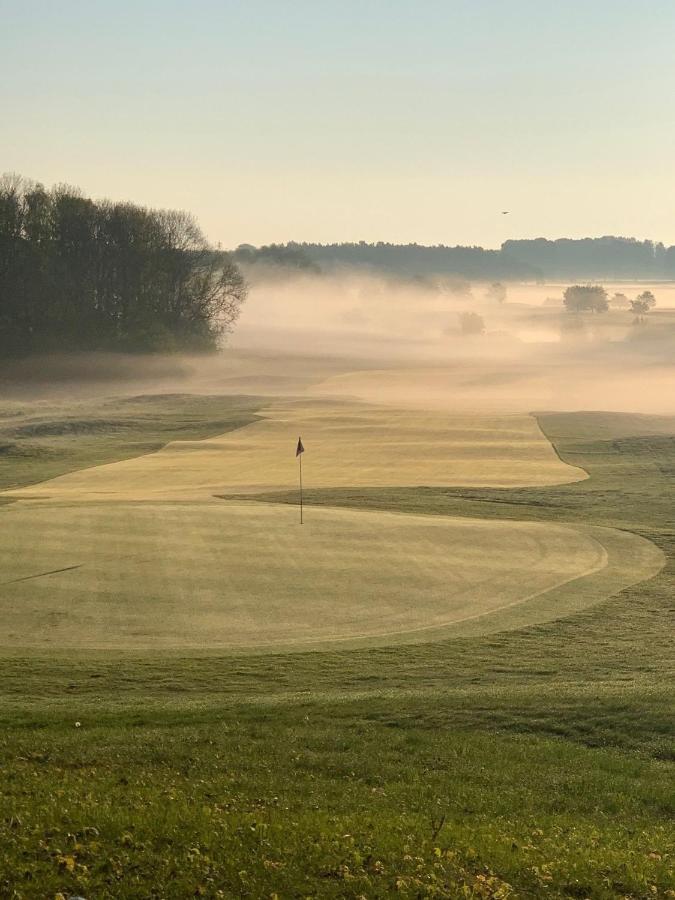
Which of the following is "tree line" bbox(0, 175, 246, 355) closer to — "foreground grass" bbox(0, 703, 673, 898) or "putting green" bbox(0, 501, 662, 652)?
"putting green" bbox(0, 501, 662, 652)

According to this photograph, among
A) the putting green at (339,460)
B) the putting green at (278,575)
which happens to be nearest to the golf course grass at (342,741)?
the putting green at (278,575)

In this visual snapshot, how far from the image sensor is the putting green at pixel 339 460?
48.0 metres

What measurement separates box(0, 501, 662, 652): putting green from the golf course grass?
160mm

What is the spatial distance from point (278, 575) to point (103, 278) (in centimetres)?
9049

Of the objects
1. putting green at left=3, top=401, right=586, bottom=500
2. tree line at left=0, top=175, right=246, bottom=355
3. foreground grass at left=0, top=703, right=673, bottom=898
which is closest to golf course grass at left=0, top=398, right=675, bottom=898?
foreground grass at left=0, top=703, right=673, bottom=898

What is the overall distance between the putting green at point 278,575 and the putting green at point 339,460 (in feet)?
33.1

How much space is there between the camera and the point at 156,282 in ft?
377

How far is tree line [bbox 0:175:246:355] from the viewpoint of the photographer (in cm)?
10519

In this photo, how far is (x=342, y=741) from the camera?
15.9 meters

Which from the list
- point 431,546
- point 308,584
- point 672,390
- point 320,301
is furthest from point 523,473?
point 320,301

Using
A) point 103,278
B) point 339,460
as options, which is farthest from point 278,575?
point 103,278

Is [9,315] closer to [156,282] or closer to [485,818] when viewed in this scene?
[156,282]

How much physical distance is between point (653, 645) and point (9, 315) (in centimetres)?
9138

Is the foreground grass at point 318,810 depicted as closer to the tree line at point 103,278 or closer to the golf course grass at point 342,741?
the golf course grass at point 342,741
